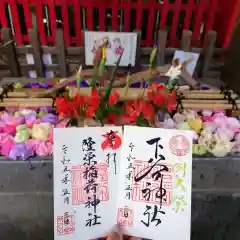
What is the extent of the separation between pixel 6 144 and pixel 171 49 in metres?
1.06

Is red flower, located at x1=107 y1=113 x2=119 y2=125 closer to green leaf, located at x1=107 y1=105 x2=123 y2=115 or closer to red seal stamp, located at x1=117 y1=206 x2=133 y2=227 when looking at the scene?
green leaf, located at x1=107 y1=105 x2=123 y2=115

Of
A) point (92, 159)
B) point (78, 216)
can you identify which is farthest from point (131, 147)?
point (78, 216)

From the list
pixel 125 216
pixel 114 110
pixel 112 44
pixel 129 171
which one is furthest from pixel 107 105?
pixel 112 44

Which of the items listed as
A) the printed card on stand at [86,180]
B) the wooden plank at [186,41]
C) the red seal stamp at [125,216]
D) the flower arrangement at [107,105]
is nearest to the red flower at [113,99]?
the flower arrangement at [107,105]

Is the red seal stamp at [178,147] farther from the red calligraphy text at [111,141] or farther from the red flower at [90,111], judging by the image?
the red flower at [90,111]

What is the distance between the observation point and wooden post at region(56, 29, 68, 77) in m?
1.70

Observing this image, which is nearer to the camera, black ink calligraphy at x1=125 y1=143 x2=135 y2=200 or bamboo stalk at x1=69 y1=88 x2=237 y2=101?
black ink calligraphy at x1=125 y1=143 x2=135 y2=200

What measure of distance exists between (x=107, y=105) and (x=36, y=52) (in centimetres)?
80

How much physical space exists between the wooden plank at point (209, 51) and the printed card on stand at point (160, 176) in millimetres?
888

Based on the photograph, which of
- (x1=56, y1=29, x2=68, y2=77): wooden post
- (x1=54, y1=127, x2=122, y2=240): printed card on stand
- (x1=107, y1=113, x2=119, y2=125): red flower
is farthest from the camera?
(x1=56, y1=29, x2=68, y2=77): wooden post

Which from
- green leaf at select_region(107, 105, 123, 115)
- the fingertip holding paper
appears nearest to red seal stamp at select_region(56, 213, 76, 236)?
the fingertip holding paper

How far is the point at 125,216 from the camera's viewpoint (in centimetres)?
111

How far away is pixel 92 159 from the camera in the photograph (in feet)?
3.57

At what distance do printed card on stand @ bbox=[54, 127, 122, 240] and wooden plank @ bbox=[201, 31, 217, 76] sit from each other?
0.97 meters
